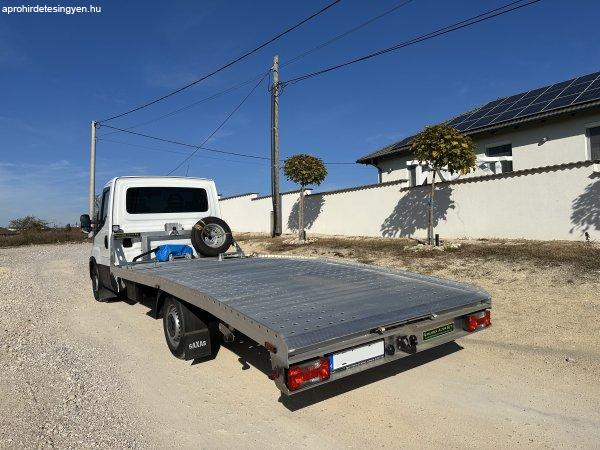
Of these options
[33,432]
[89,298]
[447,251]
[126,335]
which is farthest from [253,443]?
[447,251]

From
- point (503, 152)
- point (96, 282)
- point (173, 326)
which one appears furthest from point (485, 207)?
point (173, 326)

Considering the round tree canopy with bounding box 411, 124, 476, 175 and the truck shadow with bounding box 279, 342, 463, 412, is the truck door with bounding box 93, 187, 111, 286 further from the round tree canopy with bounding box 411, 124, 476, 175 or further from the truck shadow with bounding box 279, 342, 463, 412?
the round tree canopy with bounding box 411, 124, 476, 175

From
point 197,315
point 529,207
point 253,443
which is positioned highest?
point 529,207

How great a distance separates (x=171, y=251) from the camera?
6.69 metres

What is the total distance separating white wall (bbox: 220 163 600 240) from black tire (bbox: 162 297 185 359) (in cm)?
1050

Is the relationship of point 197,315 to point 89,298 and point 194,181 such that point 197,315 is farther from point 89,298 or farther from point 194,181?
point 89,298

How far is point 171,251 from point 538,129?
13467mm

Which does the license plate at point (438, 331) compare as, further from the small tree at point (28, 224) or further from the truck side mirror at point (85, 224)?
the small tree at point (28, 224)

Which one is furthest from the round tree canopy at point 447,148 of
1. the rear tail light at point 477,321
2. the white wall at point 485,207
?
the rear tail light at point 477,321

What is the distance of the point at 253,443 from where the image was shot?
116 inches

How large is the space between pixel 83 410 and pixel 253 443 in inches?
61.5

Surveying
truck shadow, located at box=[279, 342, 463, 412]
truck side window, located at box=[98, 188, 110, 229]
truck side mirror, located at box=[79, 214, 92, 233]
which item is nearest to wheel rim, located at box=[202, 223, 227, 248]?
truck side window, located at box=[98, 188, 110, 229]

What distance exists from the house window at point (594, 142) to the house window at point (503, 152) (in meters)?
2.58

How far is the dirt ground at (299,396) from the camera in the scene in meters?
3.02
